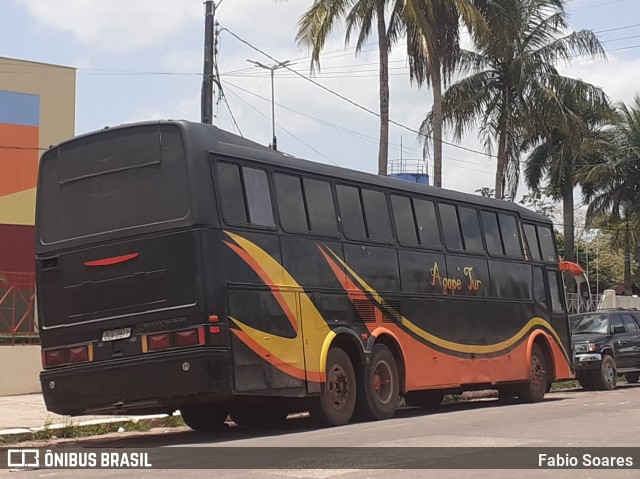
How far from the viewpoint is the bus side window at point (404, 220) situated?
648 inches

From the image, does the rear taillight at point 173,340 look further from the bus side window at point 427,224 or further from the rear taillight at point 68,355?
the bus side window at point 427,224

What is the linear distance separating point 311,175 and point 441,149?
1468 cm

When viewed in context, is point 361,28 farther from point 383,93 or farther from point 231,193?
point 231,193

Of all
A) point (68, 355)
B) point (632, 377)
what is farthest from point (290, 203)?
point (632, 377)

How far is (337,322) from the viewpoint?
48.3 ft

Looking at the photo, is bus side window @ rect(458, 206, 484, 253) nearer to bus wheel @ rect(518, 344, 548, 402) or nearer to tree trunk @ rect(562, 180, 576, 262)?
bus wheel @ rect(518, 344, 548, 402)

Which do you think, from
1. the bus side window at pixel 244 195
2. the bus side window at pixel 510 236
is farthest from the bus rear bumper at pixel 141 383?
the bus side window at pixel 510 236

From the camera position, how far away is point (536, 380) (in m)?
20.0

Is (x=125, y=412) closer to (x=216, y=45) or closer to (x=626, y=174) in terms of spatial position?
(x=216, y=45)

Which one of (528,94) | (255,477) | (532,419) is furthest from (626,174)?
(255,477)

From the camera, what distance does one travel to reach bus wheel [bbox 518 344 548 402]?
19812 millimetres

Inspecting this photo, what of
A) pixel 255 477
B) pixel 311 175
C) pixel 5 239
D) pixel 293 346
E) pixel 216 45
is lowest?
pixel 255 477

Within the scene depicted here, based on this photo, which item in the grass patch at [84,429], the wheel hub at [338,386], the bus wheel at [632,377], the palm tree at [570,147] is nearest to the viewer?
the wheel hub at [338,386]

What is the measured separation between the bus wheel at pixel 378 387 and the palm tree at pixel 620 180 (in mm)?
29549
